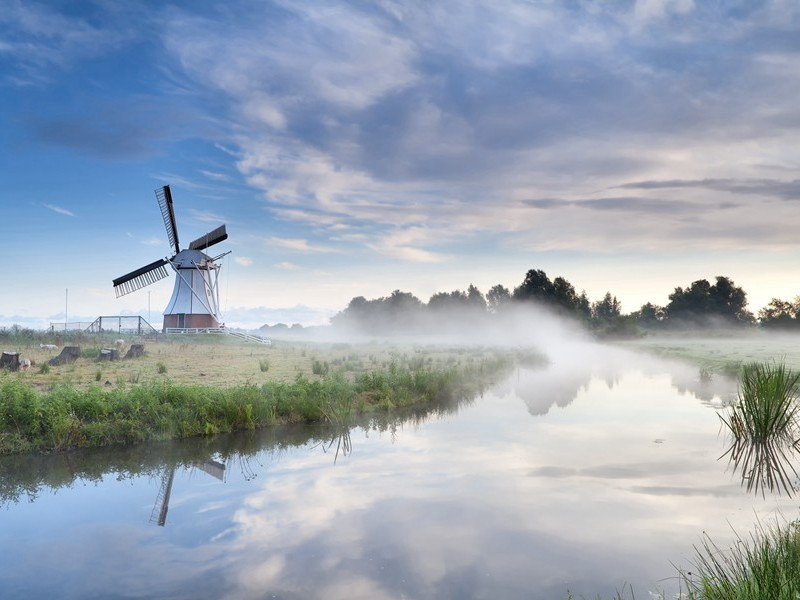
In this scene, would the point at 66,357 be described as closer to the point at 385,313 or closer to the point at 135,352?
the point at 135,352

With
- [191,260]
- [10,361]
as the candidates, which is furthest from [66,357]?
[191,260]

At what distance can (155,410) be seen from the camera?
16266mm

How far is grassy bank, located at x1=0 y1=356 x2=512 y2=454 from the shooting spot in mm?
14453

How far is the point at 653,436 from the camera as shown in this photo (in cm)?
1702

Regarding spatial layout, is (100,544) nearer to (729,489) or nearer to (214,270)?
(729,489)

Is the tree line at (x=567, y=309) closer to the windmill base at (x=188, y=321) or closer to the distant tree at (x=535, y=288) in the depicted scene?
the distant tree at (x=535, y=288)

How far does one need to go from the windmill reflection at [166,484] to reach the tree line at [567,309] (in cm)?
9342

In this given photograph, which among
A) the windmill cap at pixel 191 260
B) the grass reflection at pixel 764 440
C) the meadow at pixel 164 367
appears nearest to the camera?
the grass reflection at pixel 764 440

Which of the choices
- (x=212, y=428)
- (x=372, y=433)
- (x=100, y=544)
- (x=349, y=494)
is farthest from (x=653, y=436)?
(x=100, y=544)

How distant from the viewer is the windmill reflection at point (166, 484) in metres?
10.7

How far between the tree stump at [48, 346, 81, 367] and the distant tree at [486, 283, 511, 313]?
345ft

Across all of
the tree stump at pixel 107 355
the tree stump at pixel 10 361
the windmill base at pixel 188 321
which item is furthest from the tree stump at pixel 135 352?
the windmill base at pixel 188 321

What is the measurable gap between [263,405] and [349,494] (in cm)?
693

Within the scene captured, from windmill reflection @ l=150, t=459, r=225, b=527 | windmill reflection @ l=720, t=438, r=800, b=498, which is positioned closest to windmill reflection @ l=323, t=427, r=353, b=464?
windmill reflection @ l=150, t=459, r=225, b=527
